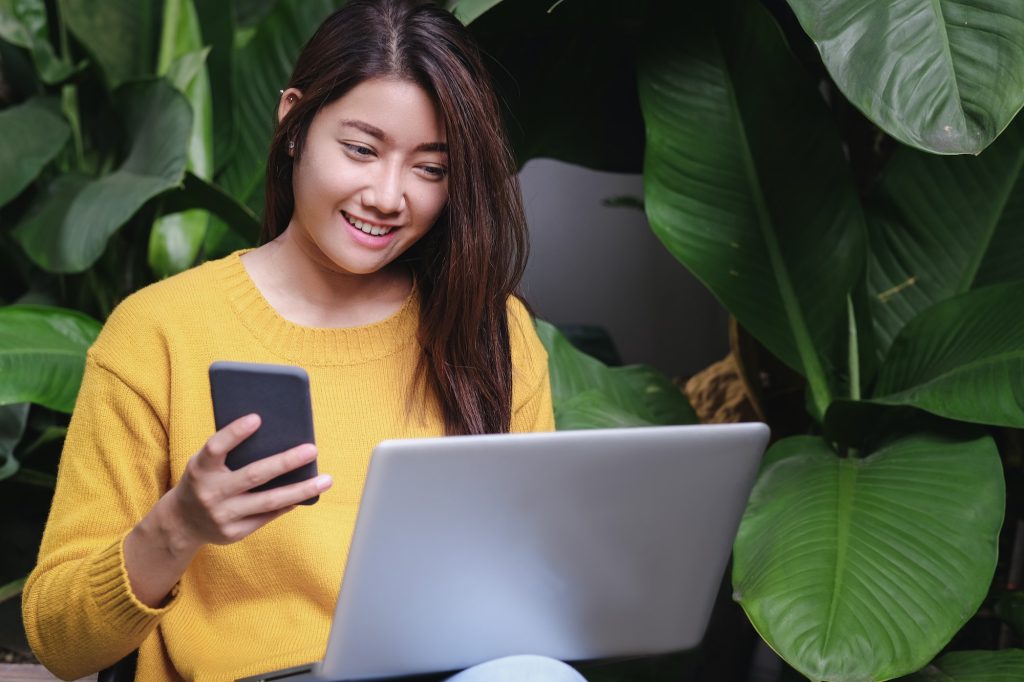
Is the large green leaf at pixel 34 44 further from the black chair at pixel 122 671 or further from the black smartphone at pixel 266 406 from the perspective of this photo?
the black smartphone at pixel 266 406

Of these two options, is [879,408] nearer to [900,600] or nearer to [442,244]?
[900,600]

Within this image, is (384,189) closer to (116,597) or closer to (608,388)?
(116,597)

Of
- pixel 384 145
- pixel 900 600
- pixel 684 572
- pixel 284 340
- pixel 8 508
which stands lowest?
pixel 8 508

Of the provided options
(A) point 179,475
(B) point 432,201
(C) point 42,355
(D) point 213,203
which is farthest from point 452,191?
(D) point 213,203

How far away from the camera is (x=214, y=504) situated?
830 millimetres

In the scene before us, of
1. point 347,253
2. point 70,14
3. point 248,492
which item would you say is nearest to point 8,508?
point 70,14

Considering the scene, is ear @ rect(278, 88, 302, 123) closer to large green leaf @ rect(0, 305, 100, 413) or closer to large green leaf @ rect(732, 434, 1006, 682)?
large green leaf @ rect(0, 305, 100, 413)

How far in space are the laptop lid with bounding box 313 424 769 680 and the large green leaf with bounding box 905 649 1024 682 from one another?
38 centimetres

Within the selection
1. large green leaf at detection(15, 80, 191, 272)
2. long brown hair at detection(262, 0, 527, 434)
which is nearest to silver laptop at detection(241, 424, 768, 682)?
long brown hair at detection(262, 0, 527, 434)

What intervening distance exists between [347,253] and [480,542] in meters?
0.33

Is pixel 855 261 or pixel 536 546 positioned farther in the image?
pixel 855 261

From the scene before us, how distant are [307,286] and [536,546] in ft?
1.35

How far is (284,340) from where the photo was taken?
1.12m

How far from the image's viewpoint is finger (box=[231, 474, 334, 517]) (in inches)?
32.2
